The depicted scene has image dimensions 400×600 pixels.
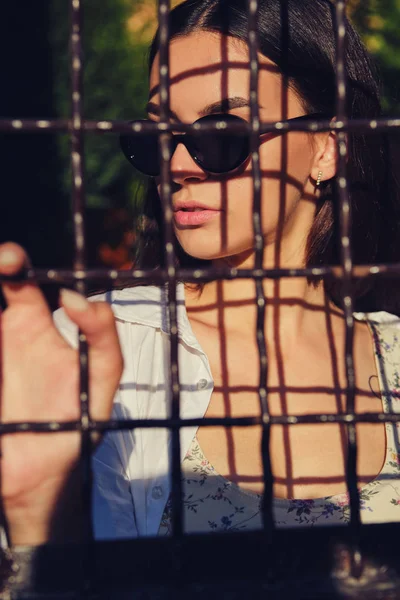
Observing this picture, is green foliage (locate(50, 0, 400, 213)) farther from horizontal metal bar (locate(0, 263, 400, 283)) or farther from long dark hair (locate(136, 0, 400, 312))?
horizontal metal bar (locate(0, 263, 400, 283))

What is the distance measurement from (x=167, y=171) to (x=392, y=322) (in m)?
1.26

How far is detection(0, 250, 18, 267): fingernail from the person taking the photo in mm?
780

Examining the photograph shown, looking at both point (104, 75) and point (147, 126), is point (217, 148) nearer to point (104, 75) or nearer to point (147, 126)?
point (147, 126)

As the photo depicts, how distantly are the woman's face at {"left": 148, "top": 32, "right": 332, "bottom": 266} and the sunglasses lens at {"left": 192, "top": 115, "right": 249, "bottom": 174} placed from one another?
0.18 feet

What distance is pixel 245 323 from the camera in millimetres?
1783

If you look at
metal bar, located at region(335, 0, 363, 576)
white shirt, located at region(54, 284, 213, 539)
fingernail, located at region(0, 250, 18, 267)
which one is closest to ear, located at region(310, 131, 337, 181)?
white shirt, located at region(54, 284, 213, 539)

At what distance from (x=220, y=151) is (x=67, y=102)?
10.5 ft

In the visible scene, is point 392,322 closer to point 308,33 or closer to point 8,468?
point 308,33

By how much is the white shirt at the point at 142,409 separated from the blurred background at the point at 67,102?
2294 millimetres

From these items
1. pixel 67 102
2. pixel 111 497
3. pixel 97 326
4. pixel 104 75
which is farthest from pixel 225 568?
pixel 104 75

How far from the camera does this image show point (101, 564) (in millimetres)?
854

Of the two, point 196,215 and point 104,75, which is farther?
point 104,75

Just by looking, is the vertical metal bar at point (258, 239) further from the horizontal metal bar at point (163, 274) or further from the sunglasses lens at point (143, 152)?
the sunglasses lens at point (143, 152)

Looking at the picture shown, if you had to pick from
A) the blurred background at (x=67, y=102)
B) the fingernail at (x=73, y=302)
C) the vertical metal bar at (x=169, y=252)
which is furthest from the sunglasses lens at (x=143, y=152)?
the blurred background at (x=67, y=102)
